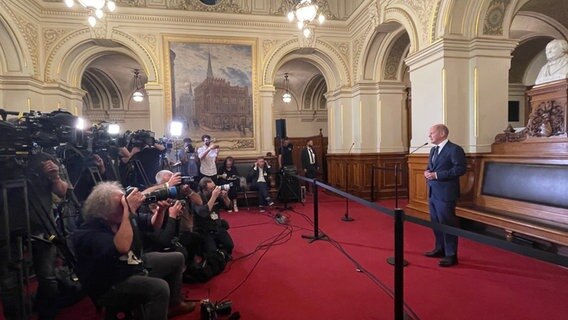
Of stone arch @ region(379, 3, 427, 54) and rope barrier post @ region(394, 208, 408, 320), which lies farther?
stone arch @ region(379, 3, 427, 54)

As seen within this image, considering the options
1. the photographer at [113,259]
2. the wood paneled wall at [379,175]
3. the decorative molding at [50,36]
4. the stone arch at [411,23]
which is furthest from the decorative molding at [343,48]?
the photographer at [113,259]

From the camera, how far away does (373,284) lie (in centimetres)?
298

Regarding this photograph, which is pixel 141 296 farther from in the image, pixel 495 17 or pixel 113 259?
pixel 495 17

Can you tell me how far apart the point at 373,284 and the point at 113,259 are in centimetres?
231

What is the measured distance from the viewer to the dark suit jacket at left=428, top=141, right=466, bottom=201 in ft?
A: 10.7

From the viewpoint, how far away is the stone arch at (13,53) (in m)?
5.99

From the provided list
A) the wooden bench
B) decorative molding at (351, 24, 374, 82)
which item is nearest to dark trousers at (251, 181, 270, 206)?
decorative molding at (351, 24, 374, 82)

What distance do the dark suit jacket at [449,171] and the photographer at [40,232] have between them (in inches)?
141

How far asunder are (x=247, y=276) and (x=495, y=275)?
2.55 meters

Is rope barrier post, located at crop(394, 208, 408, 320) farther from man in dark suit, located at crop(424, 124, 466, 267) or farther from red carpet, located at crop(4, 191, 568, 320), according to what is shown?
man in dark suit, located at crop(424, 124, 466, 267)

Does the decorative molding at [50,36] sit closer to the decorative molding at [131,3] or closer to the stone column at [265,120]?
the decorative molding at [131,3]

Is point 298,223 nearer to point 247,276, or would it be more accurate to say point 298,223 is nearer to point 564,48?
point 247,276

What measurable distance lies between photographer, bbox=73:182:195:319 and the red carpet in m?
0.76

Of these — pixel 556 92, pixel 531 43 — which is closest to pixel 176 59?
pixel 556 92
